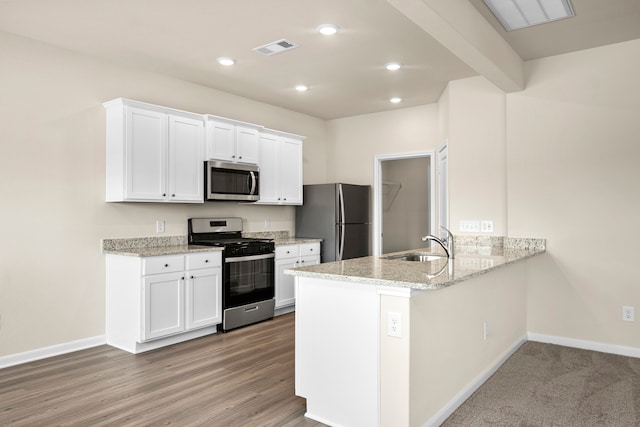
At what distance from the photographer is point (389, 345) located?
86.6 inches

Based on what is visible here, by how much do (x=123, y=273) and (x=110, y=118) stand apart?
4.61 ft

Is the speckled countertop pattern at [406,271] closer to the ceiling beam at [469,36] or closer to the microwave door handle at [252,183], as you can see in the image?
the ceiling beam at [469,36]

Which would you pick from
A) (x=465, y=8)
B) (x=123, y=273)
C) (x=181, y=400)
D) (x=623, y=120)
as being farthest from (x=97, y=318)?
(x=623, y=120)

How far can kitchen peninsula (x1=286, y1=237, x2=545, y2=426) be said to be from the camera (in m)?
2.16

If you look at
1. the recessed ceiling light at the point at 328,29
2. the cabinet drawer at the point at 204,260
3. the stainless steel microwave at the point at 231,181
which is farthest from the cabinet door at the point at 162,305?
the recessed ceiling light at the point at 328,29

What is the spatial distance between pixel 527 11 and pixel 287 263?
3.40 metres

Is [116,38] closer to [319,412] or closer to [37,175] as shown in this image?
[37,175]

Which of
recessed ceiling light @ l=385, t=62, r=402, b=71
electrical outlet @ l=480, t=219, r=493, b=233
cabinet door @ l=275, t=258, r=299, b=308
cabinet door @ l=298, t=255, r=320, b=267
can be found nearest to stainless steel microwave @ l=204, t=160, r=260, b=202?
cabinet door @ l=275, t=258, r=299, b=308

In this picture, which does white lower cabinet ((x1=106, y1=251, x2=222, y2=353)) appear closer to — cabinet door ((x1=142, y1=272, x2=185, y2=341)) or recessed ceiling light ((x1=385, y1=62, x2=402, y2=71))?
cabinet door ((x1=142, y1=272, x2=185, y2=341))

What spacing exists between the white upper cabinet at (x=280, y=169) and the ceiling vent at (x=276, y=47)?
1.54 m

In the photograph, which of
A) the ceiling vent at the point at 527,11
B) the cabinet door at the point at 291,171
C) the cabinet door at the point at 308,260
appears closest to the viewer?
the ceiling vent at the point at 527,11

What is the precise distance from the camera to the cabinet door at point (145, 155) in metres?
3.88

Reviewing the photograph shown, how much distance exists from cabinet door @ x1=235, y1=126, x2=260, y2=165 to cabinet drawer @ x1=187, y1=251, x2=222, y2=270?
3.79 ft

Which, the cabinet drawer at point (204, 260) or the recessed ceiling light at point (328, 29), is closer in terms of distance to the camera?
the recessed ceiling light at point (328, 29)
